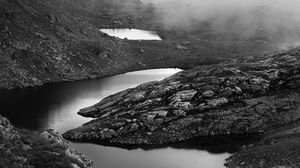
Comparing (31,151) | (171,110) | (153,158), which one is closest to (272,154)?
(153,158)

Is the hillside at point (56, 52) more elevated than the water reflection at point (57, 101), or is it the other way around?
the hillside at point (56, 52)

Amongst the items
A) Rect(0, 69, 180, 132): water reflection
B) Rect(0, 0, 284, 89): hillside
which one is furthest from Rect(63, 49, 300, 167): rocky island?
Rect(0, 0, 284, 89): hillside

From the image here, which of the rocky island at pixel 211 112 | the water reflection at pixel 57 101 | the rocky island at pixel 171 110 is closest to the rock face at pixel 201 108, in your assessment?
the rocky island at pixel 211 112

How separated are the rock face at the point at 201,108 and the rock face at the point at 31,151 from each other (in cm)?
2814

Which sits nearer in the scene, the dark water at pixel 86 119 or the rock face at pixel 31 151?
the rock face at pixel 31 151

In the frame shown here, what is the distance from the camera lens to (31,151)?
147 feet

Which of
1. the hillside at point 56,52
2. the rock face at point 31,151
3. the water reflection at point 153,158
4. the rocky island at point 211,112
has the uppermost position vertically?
the hillside at point 56,52

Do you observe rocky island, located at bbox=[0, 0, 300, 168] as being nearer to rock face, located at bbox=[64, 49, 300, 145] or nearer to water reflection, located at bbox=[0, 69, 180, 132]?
rock face, located at bbox=[64, 49, 300, 145]

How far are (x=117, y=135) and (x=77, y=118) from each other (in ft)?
53.6

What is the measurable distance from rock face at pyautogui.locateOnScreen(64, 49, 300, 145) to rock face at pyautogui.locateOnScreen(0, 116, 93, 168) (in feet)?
92.3

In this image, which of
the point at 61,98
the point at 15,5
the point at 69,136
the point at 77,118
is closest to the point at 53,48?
the point at 15,5

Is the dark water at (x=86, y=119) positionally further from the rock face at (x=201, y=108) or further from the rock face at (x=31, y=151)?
the rock face at (x=31, y=151)

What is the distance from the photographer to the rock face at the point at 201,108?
262ft

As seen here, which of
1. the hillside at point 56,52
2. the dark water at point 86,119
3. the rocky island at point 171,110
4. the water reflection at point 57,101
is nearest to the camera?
the rocky island at point 171,110
